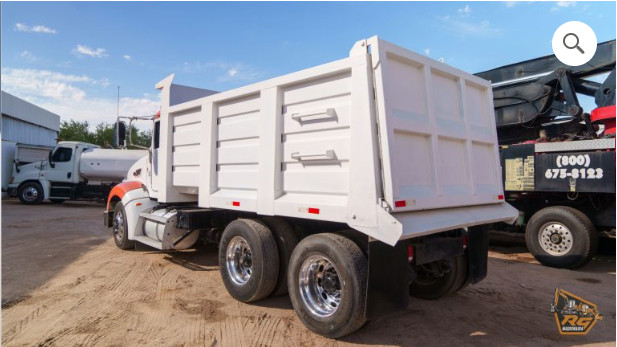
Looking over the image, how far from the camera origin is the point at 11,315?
433 cm

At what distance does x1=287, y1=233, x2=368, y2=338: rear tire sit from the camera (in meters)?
3.42

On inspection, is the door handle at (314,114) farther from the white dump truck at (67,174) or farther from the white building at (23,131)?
the white building at (23,131)

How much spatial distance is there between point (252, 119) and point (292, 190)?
1096mm

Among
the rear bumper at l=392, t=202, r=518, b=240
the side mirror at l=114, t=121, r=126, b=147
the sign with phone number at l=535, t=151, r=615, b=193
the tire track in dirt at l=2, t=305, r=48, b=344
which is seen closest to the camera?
the rear bumper at l=392, t=202, r=518, b=240

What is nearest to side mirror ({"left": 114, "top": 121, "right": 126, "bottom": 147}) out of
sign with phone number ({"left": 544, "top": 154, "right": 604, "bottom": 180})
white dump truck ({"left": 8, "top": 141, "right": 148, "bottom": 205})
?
→ sign with phone number ({"left": 544, "top": 154, "right": 604, "bottom": 180})

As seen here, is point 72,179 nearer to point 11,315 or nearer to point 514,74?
point 11,315

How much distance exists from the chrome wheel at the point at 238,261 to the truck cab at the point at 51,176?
1539 cm

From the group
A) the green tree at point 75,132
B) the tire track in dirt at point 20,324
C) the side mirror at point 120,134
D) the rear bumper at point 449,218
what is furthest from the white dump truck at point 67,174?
the green tree at point 75,132

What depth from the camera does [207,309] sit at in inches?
179

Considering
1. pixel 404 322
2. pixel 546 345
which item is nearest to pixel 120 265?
pixel 404 322

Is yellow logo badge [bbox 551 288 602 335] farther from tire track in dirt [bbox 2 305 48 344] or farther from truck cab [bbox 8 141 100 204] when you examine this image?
truck cab [bbox 8 141 100 204]

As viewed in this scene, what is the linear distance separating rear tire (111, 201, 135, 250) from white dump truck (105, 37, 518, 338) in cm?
258

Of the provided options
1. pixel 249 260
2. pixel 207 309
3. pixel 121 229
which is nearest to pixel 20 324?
pixel 207 309

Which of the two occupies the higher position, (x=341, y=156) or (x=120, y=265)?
(x=341, y=156)
